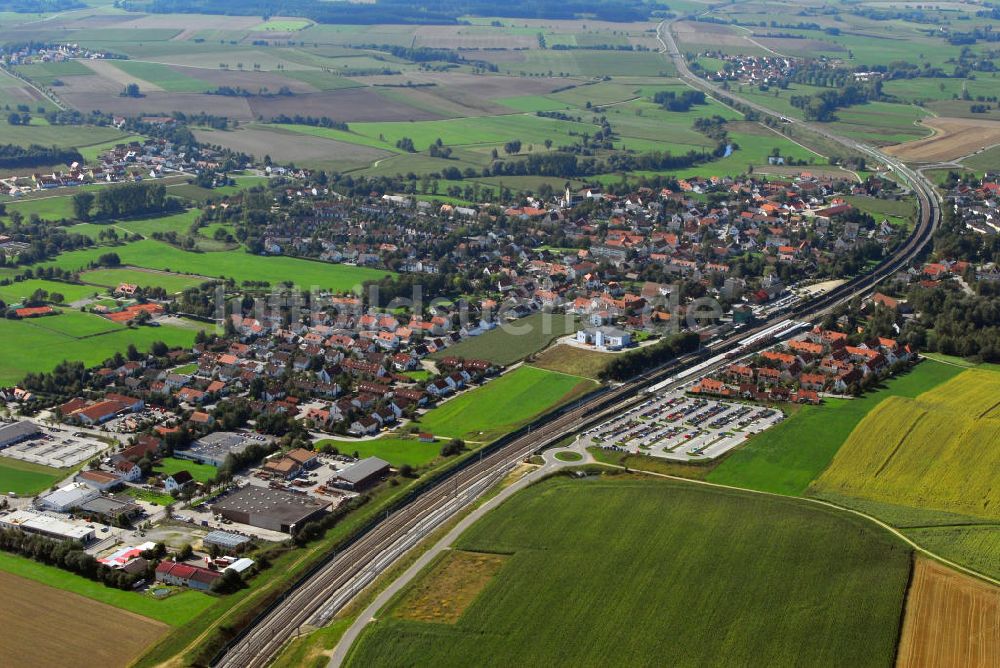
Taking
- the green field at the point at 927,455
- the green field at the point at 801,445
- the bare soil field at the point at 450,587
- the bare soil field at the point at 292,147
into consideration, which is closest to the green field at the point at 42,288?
the bare soil field at the point at 292,147

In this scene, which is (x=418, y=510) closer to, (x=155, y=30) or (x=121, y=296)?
(x=121, y=296)

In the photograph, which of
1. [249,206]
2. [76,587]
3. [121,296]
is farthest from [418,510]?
[249,206]

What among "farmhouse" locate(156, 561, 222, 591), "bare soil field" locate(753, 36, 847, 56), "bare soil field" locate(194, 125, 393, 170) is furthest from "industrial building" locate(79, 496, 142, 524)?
"bare soil field" locate(753, 36, 847, 56)

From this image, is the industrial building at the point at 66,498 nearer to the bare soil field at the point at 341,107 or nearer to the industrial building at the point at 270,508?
the industrial building at the point at 270,508

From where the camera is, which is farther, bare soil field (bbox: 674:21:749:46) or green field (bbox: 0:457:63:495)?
bare soil field (bbox: 674:21:749:46)

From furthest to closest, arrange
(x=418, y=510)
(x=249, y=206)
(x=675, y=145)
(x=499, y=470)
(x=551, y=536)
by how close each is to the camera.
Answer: (x=675, y=145) → (x=249, y=206) → (x=499, y=470) → (x=418, y=510) → (x=551, y=536)

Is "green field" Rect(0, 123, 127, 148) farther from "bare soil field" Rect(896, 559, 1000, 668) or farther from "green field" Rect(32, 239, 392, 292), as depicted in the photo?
"bare soil field" Rect(896, 559, 1000, 668)
